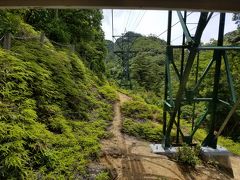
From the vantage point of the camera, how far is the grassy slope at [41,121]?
363cm

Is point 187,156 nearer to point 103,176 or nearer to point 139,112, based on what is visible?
A: point 103,176

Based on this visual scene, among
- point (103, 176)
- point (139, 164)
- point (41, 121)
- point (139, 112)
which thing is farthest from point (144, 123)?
point (103, 176)

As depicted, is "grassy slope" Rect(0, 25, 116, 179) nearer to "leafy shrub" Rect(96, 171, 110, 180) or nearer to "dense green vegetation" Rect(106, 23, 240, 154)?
"leafy shrub" Rect(96, 171, 110, 180)

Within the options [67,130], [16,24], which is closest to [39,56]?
[16,24]

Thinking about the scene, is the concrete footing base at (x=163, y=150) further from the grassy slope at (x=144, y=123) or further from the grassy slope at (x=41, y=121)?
the grassy slope at (x=41, y=121)

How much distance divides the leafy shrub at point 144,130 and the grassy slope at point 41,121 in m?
0.61

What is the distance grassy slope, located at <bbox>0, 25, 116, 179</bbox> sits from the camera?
11.9 feet

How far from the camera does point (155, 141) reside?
7172 millimetres

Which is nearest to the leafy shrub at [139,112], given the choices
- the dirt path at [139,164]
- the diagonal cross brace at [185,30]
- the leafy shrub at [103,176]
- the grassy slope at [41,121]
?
the grassy slope at [41,121]

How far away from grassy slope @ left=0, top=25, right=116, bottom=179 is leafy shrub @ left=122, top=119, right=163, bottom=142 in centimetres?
61

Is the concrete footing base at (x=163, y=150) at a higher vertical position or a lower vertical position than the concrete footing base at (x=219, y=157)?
higher

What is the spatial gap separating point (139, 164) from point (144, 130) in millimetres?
2325

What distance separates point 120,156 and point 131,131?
1.99 meters

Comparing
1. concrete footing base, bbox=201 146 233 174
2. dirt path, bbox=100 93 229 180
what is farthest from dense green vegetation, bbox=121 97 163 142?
concrete footing base, bbox=201 146 233 174
